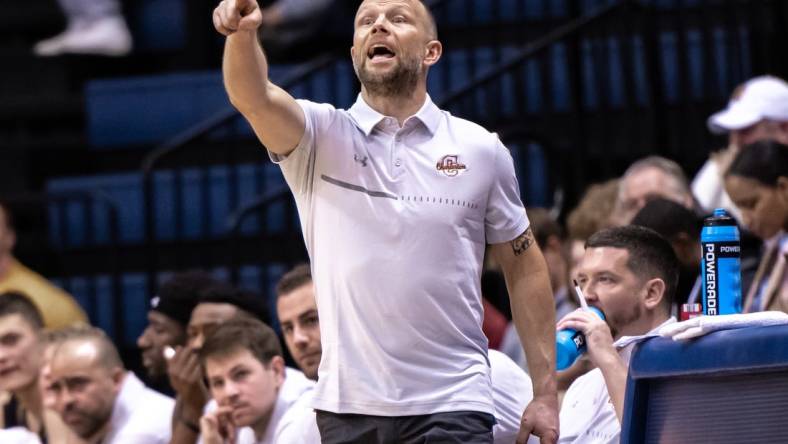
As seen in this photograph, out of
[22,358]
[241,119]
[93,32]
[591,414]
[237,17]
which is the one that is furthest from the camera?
[93,32]

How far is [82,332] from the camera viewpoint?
6.73 m

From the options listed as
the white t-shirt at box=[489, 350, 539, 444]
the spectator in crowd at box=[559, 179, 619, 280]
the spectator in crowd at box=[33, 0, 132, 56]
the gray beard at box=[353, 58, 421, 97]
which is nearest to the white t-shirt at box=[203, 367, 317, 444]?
the white t-shirt at box=[489, 350, 539, 444]

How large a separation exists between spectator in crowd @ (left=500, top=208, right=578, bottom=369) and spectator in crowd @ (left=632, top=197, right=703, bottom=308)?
36.7 inches

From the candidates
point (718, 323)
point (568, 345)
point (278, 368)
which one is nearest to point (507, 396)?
point (568, 345)

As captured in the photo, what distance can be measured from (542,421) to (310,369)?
5.64 ft

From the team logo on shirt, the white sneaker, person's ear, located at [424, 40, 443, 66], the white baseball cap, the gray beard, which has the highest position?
the white sneaker

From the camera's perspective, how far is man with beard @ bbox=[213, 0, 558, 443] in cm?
387

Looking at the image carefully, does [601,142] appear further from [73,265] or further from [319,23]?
[73,265]

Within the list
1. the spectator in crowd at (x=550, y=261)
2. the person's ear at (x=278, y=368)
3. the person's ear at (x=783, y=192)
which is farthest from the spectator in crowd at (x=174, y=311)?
the person's ear at (x=783, y=192)

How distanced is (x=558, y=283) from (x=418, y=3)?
300 cm

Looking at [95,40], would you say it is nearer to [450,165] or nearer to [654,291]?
[654,291]

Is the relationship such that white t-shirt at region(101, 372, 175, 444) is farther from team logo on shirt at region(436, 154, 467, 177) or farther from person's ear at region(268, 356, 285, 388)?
team logo on shirt at region(436, 154, 467, 177)

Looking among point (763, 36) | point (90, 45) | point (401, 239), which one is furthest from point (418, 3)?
point (90, 45)

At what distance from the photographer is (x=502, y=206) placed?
161 inches
